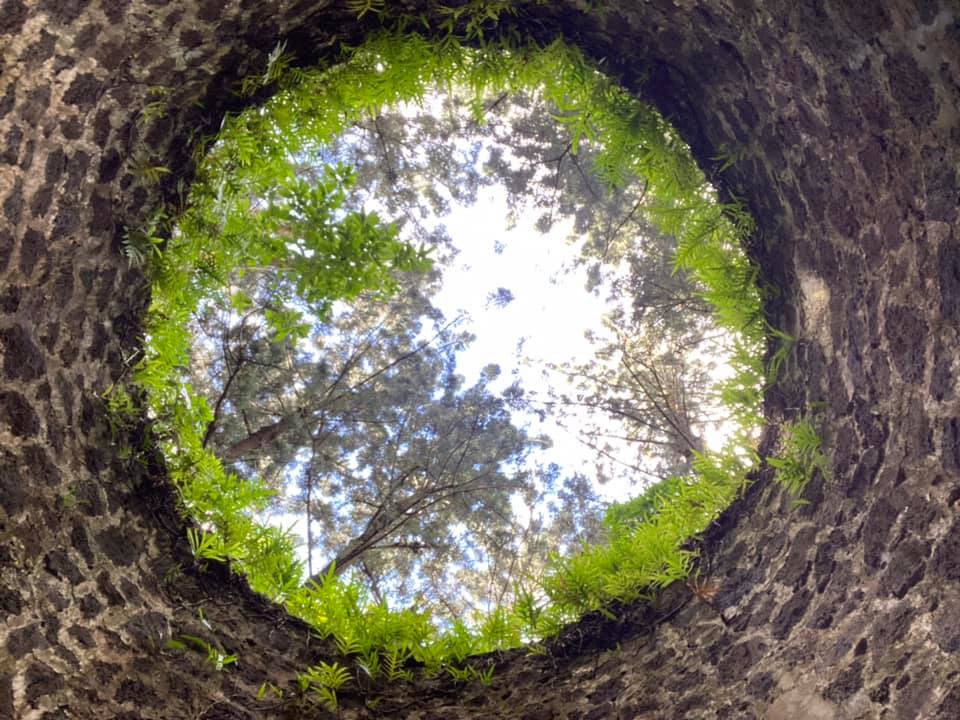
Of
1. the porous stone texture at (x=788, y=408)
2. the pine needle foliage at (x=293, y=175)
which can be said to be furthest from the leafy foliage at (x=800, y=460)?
the pine needle foliage at (x=293, y=175)

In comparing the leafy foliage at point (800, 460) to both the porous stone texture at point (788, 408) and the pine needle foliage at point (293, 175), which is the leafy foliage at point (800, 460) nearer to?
the porous stone texture at point (788, 408)

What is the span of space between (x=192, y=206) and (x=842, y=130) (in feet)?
5.75

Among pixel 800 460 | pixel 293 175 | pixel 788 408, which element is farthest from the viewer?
pixel 293 175

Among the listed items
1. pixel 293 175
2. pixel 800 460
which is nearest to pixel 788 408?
pixel 800 460

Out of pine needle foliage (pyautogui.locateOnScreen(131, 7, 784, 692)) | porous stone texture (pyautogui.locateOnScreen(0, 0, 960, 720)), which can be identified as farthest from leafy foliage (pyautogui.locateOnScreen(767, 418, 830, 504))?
pine needle foliage (pyautogui.locateOnScreen(131, 7, 784, 692))

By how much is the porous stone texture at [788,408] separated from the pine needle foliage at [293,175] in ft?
0.28

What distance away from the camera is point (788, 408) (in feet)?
6.61

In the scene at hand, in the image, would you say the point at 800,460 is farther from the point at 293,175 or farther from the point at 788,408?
the point at 293,175

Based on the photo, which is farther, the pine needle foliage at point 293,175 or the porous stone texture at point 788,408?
the pine needle foliage at point 293,175

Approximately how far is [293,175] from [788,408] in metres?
1.82

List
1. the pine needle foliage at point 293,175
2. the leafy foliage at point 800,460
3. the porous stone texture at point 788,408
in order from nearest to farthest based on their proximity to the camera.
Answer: the porous stone texture at point 788,408 < the leafy foliage at point 800,460 < the pine needle foliage at point 293,175

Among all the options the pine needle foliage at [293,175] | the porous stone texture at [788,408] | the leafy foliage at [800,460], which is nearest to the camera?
the porous stone texture at [788,408]

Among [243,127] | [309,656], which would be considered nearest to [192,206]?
[243,127]

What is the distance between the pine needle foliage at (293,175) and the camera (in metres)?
1.96
